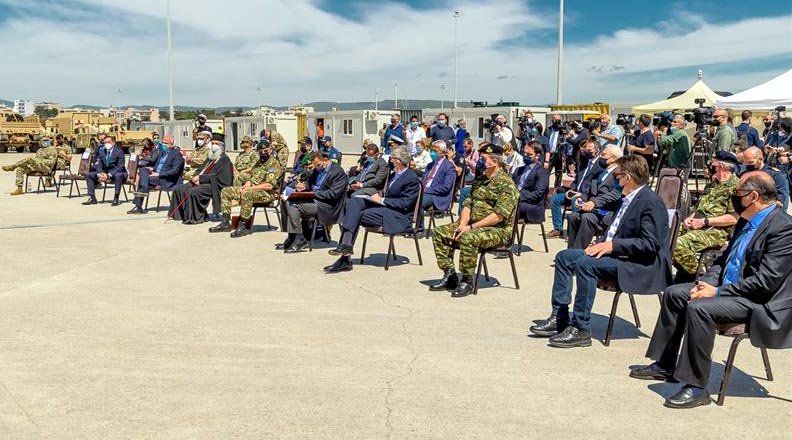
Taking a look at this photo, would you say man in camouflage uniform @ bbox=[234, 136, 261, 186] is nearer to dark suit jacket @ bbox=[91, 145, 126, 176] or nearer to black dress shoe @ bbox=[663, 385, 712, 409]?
dark suit jacket @ bbox=[91, 145, 126, 176]

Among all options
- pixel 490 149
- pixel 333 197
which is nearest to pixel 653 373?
pixel 490 149

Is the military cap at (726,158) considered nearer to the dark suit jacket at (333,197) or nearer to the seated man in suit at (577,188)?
the seated man in suit at (577,188)

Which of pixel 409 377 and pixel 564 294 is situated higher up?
pixel 564 294

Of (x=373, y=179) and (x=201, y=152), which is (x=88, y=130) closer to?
(x=201, y=152)

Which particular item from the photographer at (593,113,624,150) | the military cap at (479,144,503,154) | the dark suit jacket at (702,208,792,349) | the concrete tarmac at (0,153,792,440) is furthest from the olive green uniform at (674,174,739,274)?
the photographer at (593,113,624,150)

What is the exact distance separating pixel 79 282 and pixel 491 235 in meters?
4.28

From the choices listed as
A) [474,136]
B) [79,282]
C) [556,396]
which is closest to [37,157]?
[79,282]

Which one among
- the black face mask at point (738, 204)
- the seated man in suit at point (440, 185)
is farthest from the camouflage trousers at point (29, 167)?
the black face mask at point (738, 204)

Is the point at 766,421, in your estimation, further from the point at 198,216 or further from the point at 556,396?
the point at 198,216

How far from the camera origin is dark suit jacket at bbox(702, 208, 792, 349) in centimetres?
414

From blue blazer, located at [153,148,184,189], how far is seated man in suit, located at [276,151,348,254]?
4704 mm

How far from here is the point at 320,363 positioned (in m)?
4.98

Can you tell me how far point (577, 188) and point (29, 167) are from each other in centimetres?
1351

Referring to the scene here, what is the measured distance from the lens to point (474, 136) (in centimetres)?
3183
